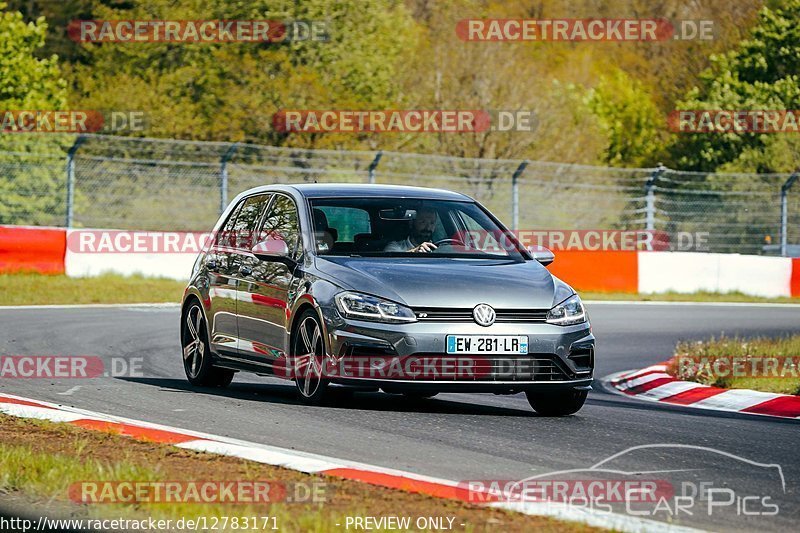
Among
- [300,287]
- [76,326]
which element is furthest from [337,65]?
[300,287]

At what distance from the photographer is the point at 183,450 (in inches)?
315

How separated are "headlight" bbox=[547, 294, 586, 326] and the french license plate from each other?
32 cm

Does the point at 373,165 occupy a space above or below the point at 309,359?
above

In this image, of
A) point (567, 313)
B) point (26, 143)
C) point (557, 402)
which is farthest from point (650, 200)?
point (567, 313)

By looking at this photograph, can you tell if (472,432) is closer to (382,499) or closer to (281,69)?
(382,499)

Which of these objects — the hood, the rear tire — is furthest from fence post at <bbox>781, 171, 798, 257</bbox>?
the hood

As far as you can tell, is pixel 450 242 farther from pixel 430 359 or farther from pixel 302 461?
pixel 302 461

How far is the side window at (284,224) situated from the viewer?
35.8ft

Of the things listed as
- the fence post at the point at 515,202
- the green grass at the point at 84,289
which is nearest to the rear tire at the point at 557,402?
the green grass at the point at 84,289

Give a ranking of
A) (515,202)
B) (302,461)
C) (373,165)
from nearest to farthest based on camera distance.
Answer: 1. (302,461)
2. (373,165)
3. (515,202)

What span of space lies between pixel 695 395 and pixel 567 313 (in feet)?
10.4

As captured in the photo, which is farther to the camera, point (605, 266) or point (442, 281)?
point (605, 266)

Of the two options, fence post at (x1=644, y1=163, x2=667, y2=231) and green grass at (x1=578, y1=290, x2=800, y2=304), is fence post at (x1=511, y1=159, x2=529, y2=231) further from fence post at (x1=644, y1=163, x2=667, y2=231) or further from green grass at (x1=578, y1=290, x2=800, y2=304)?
fence post at (x1=644, y1=163, x2=667, y2=231)

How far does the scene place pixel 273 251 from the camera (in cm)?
1062
